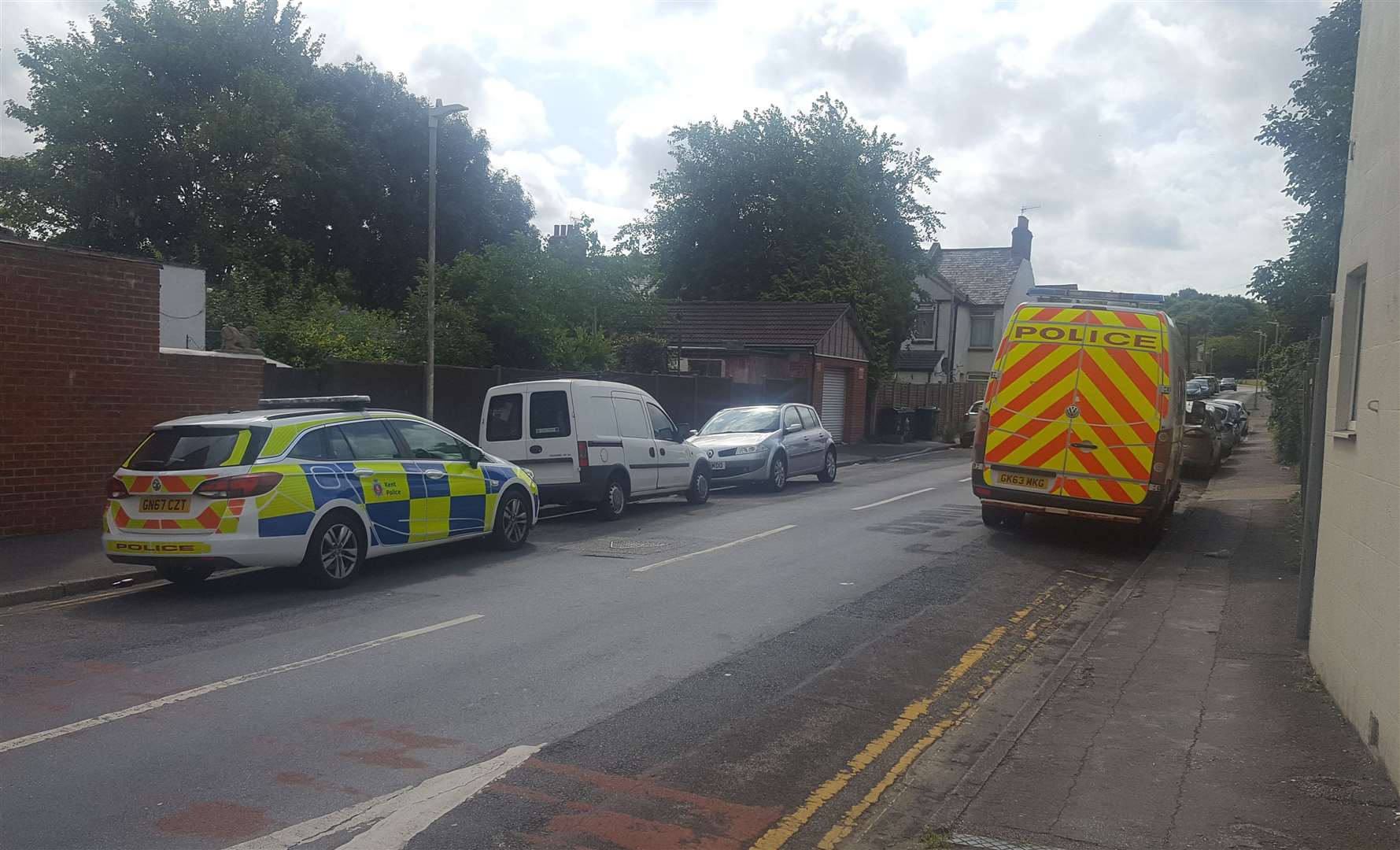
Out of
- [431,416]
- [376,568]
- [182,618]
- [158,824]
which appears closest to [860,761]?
[158,824]

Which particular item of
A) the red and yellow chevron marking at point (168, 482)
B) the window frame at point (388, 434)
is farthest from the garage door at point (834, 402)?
the red and yellow chevron marking at point (168, 482)

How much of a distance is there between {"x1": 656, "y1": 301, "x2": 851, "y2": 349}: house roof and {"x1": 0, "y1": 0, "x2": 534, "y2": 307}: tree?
1125 cm

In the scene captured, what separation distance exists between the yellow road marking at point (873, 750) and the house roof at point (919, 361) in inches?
1731

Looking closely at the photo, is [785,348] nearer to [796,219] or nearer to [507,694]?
[796,219]

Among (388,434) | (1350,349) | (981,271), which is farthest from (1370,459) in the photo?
(981,271)

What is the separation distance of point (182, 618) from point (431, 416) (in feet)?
30.1

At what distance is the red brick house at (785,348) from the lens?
33.7 meters

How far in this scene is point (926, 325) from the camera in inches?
2152

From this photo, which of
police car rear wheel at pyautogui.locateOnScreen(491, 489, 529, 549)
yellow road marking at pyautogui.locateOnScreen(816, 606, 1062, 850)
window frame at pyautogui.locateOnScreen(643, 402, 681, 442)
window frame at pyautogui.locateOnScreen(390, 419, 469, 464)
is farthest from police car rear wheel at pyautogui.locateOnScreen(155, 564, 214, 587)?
window frame at pyautogui.locateOnScreen(643, 402, 681, 442)

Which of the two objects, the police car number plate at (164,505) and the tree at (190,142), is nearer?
the police car number plate at (164,505)

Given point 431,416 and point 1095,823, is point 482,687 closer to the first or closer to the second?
point 1095,823

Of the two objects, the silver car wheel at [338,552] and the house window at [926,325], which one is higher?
the house window at [926,325]

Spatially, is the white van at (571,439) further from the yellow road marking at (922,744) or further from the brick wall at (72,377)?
the yellow road marking at (922,744)

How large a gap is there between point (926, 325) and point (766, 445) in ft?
121
